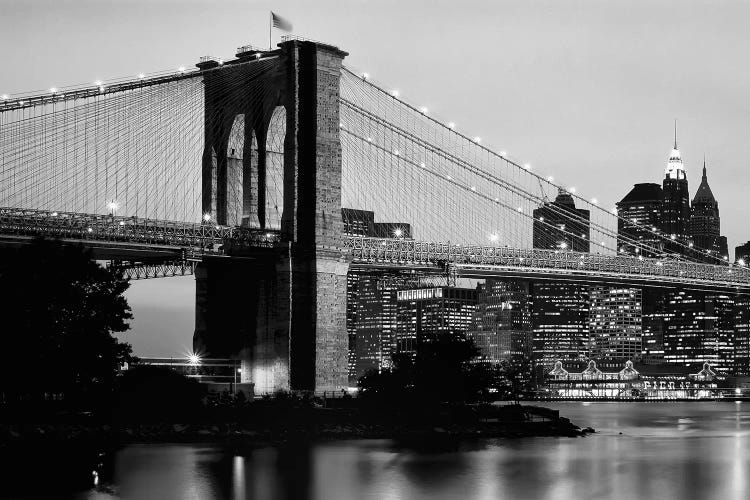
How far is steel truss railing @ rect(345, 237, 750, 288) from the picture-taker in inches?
2938

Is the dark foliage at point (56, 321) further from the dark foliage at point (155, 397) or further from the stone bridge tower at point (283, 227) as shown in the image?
the stone bridge tower at point (283, 227)

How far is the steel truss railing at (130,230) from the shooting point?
198 feet

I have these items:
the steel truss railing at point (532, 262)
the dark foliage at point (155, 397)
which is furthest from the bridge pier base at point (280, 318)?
the dark foliage at point (155, 397)

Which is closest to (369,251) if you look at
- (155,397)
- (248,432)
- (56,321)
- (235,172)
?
(235,172)

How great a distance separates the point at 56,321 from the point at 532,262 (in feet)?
128

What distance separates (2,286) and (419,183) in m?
32.5

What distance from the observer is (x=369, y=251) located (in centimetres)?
7344

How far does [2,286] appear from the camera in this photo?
53.1m

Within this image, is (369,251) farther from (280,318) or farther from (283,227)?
(280,318)

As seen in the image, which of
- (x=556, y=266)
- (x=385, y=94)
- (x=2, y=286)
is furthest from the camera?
(x=556, y=266)

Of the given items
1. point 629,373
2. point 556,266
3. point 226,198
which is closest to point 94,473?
point 226,198

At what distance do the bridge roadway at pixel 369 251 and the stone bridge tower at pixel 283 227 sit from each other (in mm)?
1751

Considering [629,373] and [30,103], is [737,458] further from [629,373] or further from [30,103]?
[629,373]

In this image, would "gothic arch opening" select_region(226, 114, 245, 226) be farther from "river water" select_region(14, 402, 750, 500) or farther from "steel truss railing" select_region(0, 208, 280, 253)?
"river water" select_region(14, 402, 750, 500)
